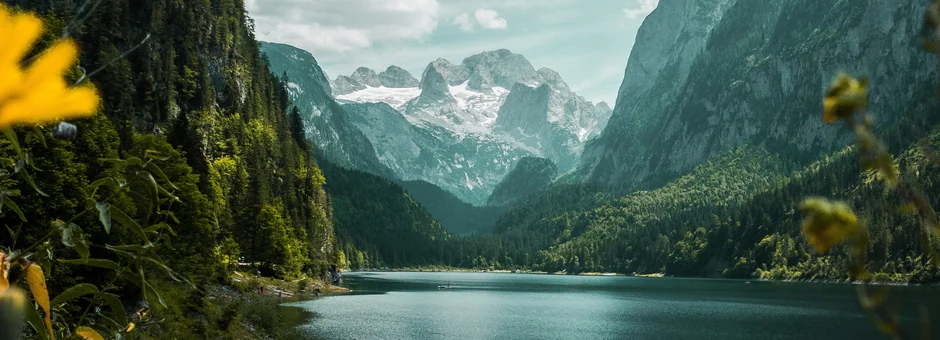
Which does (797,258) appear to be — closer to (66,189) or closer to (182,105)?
(182,105)

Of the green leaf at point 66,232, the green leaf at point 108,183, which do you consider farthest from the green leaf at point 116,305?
the green leaf at point 108,183

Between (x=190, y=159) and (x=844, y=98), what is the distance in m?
65.7

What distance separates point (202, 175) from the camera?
63062 millimetres

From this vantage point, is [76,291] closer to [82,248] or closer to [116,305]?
[82,248]

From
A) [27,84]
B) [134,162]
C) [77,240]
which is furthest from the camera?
[134,162]

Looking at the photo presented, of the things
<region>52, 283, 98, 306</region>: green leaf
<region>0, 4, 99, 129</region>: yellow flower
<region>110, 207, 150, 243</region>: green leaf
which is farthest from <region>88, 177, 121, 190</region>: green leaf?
<region>0, 4, 99, 129</region>: yellow flower

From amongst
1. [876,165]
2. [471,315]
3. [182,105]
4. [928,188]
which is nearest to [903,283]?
[928,188]

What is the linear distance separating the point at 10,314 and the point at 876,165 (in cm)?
143

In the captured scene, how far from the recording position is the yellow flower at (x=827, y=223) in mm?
1050

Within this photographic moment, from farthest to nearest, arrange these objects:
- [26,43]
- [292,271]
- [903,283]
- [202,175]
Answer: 1. [903,283]
2. [292,271]
3. [202,175]
4. [26,43]

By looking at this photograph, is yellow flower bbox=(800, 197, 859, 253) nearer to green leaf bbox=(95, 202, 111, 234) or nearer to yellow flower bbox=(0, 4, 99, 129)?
yellow flower bbox=(0, 4, 99, 129)

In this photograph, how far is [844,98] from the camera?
1121 mm

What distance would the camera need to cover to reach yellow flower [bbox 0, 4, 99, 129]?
0.89 m

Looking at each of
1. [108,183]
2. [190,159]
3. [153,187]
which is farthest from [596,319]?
[153,187]
